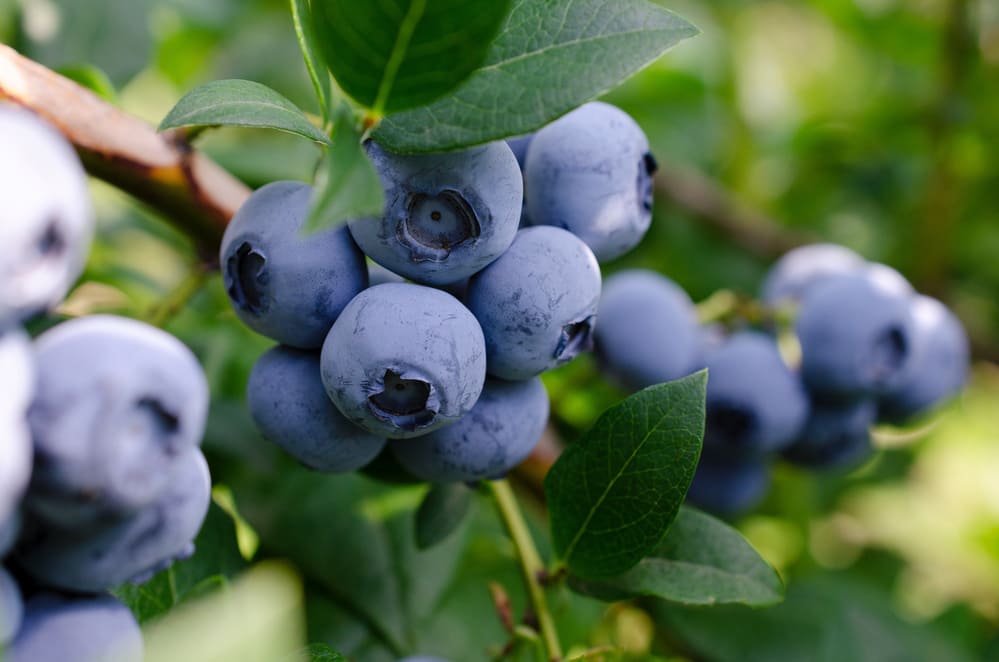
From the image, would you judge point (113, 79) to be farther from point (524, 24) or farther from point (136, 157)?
point (524, 24)

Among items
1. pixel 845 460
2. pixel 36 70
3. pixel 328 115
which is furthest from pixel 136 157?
pixel 845 460

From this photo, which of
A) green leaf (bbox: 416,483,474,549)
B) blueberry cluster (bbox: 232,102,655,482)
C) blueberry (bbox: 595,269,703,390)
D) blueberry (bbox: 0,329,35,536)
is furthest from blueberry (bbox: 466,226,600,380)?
blueberry (bbox: 595,269,703,390)

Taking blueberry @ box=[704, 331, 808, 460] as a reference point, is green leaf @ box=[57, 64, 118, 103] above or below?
above

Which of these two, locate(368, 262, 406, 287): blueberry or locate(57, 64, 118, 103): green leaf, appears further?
locate(57, 64, 118, 103): green leaf

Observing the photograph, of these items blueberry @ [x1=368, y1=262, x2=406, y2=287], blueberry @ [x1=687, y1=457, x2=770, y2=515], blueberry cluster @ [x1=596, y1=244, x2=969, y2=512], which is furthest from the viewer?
blueberry @ [x1=687, y1=457, x2=770, y2=515]

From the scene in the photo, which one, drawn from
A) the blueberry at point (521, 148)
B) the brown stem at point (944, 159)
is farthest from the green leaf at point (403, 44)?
the brown stem at point (944, 159)

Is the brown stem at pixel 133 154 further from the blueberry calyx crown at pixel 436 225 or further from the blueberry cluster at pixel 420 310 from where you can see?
the blueberry calyx crown at pixel 436 225

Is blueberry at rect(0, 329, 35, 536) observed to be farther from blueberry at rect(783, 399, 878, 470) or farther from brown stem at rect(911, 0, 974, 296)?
brown stem at rect(911, 0, 974, 296)
